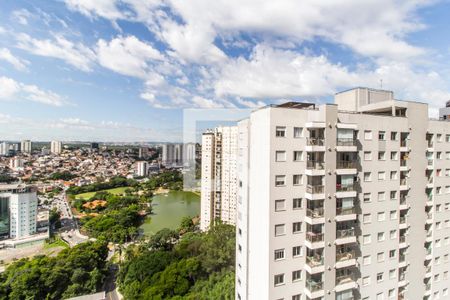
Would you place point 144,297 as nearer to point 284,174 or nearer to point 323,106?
point 284,174

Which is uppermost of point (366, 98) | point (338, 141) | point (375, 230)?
point (366, 98)

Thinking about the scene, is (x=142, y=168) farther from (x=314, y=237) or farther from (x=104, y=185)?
(x=314, y=237)

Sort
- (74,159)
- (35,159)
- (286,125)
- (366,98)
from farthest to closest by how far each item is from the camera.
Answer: (74,159), (35,159), (366,98), (286,125)

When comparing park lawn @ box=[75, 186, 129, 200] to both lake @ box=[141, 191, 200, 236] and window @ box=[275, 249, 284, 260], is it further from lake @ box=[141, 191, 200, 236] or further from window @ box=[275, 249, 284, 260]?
window @ box=[275, 249, 284, 260]

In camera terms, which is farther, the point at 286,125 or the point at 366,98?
the point at 366,98

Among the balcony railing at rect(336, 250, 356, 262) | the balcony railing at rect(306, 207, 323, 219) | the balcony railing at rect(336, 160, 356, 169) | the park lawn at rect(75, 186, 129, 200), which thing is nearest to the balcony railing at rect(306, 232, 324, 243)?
the balcony railing at rect(306, 207, 323, 219)

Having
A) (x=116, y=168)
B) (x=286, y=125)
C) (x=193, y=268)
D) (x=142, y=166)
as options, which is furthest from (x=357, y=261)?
(x=116, y=168)

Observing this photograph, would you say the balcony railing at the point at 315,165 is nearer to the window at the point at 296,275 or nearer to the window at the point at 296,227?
the window at the point at 296,227
